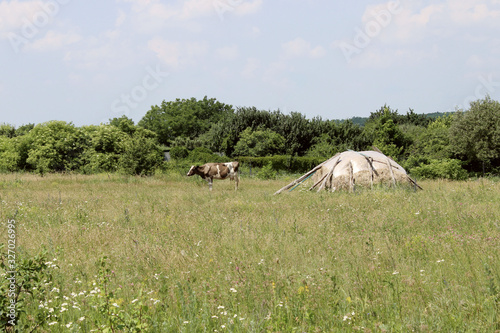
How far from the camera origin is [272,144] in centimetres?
4153

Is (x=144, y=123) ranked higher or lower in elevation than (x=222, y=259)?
higher

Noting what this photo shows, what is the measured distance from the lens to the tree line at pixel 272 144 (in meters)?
30.2

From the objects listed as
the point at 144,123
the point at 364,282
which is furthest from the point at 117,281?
the point at 144,123

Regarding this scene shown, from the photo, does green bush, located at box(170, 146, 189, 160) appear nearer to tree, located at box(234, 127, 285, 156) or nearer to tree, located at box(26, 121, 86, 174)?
tree, located at box(234, 127, 285, 156)

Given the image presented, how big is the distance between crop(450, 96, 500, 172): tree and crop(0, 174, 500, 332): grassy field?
28726 millimetres

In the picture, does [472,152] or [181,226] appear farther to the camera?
[472,152]

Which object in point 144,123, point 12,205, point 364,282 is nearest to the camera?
point 364,282

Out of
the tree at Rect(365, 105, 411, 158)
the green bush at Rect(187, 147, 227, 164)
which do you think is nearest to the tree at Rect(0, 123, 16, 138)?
the green bush at Rect(187, 147, 227, 164)

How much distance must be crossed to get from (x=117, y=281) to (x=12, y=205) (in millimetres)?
9109

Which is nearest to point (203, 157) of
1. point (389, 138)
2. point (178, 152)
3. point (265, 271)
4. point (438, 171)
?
point (178, 152)

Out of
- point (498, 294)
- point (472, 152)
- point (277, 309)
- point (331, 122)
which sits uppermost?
point (331, 122)

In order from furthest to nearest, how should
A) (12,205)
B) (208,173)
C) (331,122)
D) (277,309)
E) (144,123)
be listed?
1. (144,123)
2. (331,122)
3. (208,173)
4. (12,205)
5. (277,309)

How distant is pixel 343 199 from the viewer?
43.5ft

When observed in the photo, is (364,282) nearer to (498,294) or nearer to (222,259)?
(498,294)
